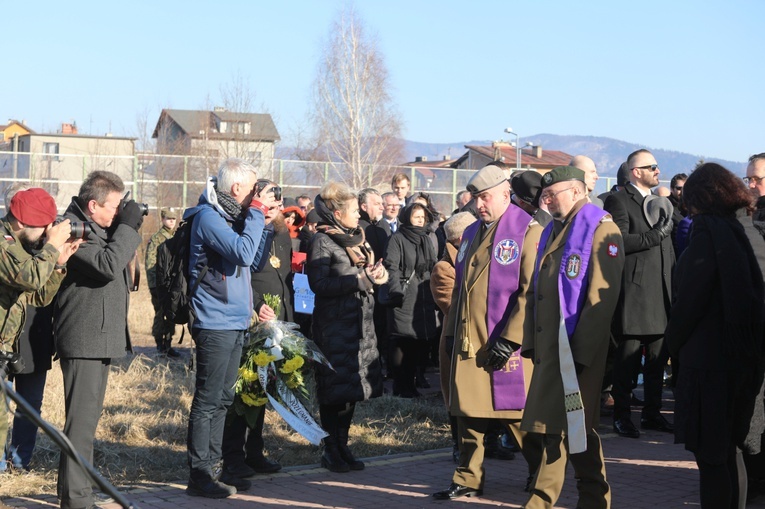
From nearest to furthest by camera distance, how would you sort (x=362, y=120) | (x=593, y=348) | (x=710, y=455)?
(x=710, y=455)
(x=593, y=348)
(x=362, y=120)

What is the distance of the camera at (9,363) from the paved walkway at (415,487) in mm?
940

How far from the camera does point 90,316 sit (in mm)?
6027

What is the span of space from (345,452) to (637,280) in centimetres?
308

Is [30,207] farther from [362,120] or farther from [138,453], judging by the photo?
[362,120]

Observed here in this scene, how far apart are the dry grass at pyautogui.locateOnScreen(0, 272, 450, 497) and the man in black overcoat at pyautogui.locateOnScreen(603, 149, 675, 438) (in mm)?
1648

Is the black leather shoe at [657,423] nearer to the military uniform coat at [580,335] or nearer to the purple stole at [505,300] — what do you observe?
the purple stole at [505,300]

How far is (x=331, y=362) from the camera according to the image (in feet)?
23.8

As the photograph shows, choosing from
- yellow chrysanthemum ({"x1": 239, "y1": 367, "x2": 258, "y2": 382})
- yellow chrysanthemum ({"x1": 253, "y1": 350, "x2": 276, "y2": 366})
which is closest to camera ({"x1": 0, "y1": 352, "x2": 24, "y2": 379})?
yellow chrysanthemum ({"x1": 239, "y1": 367, "x2": 258, "y2": 382})

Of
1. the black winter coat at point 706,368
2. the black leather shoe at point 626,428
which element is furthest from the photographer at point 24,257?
the black leather shoe at point 626,428

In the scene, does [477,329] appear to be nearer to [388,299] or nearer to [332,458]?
[332,458]

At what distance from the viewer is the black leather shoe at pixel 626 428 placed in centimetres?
847

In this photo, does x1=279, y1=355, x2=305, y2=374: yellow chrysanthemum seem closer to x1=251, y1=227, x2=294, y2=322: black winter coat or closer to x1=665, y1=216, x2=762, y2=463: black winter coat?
x1=251, y1=227, x2=294, y2=322: black winter coat

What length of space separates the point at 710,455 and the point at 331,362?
301cm

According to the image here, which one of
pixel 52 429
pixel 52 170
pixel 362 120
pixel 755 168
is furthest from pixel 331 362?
pixel 362 120
